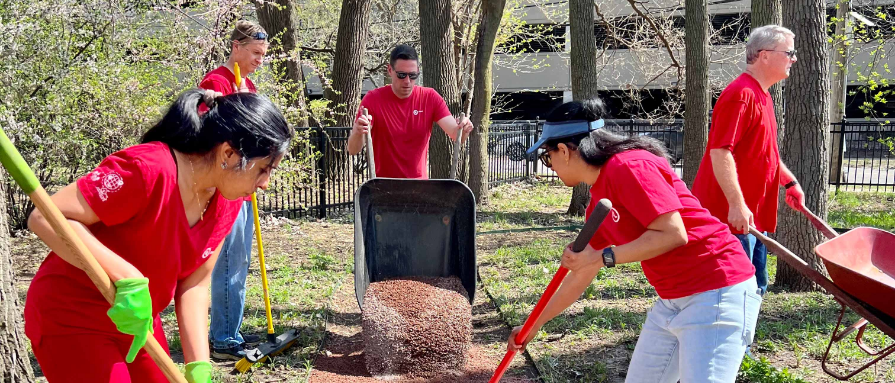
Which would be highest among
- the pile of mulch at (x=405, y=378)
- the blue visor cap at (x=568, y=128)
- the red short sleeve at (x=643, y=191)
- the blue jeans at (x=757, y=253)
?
the blue visor cap at (x=568, y=128)

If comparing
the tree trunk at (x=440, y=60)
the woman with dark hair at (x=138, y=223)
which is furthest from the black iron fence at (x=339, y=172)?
the woman with dark hair at (x=138, y=223)

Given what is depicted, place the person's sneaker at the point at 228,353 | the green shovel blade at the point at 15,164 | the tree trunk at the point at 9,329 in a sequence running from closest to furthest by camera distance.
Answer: the green shovel blade at the point at 15,164 < the tree trunk at the point at 9,329 < the person's sneaker at the point at 228,353

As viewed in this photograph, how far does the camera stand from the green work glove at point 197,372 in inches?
83.5

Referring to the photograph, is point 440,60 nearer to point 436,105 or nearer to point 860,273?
point 436,105

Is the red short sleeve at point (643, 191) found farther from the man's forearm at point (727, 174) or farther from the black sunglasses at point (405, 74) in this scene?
the black sunglasses at point (405, 74)

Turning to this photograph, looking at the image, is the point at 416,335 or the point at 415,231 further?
the point at 415,231

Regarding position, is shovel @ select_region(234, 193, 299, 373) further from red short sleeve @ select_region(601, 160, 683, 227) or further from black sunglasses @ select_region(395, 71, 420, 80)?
red short sleeve @ select_region(601, 160, 683, 227)

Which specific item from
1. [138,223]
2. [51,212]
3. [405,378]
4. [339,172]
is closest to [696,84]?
[339,172]

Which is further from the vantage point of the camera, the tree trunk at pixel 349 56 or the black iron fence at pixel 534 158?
the black iron fence at pixel 534 158

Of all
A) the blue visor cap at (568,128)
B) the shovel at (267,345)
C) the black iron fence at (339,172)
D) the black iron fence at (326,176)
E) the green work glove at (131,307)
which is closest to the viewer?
the green work glove at (131,307)

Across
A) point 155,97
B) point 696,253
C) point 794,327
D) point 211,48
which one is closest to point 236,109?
point 696,253

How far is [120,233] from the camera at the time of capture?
191cm

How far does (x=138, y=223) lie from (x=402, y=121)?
3195 mm

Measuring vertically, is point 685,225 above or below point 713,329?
above
